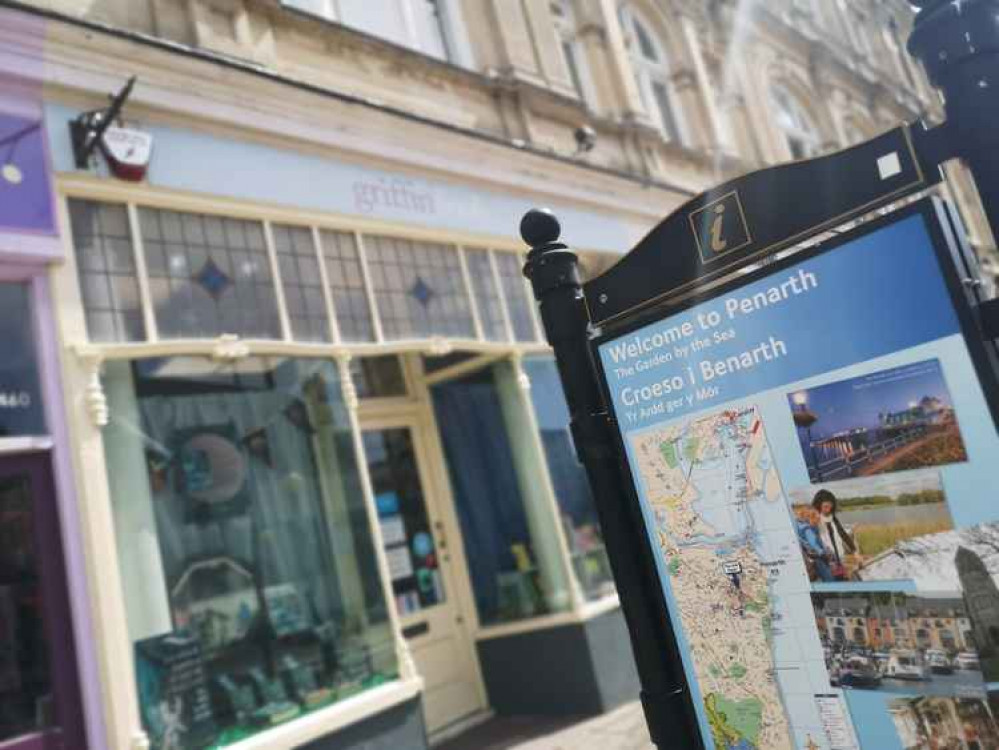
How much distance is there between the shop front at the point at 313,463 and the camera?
15.0 ft

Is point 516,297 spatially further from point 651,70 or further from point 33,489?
point 651,70

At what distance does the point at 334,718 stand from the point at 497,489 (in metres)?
2.85

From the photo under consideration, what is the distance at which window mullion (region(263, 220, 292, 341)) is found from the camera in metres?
5.47

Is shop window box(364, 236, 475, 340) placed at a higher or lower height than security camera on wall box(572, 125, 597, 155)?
lower

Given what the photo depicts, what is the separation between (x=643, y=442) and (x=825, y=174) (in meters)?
0.90

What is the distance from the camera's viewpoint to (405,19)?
25.1ft

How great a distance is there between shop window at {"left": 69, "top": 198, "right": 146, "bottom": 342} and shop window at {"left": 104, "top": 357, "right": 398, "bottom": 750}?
0.25m

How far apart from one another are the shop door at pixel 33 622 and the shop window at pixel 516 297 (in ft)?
13.4

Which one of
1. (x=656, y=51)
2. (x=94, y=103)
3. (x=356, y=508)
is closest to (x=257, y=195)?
(x=94, y=103)

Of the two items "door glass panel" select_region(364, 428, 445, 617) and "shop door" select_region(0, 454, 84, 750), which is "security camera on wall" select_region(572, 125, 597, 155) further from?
"shop door" select_region(0, 454, 84, 750)

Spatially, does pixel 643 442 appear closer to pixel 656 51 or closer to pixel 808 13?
pixel 656 51

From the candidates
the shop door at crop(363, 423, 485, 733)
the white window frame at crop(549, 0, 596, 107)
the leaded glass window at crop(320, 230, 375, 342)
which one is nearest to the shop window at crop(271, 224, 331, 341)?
the leaded glass window at crop(320, 230, 375, 342)

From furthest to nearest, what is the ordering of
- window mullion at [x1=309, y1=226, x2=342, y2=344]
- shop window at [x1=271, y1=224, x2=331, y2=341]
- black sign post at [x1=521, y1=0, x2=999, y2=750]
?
window mullion at [x1=309, y1=226, x2=342, y2=344], shop window at [x1=271, y1=224, x2=331, y2=341], black sign post at [x1=521, y1=0, x2=999, y2=750]

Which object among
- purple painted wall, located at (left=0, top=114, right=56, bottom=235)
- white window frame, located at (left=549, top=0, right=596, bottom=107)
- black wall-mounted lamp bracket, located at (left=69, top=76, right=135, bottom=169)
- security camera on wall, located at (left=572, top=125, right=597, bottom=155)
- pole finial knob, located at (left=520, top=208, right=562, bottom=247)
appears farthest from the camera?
white window frame, located at (left=549, top=0, right=596, bottom=107)
